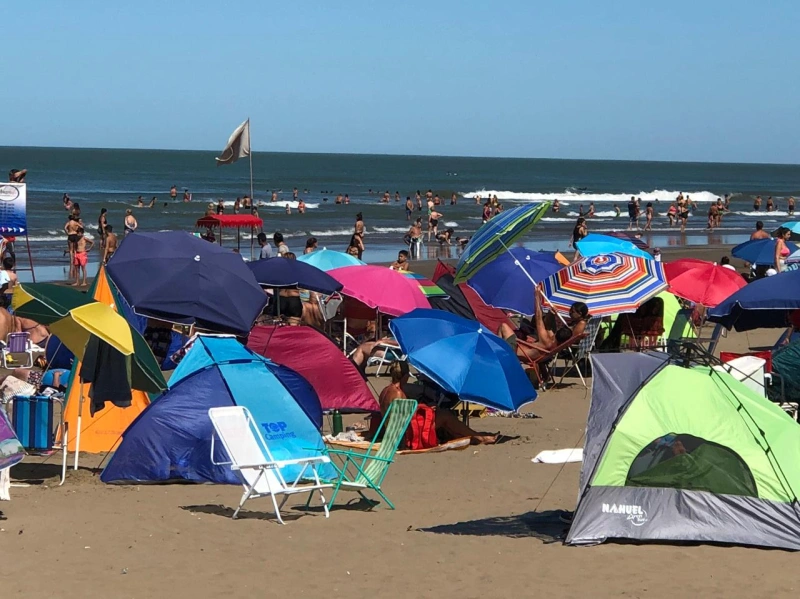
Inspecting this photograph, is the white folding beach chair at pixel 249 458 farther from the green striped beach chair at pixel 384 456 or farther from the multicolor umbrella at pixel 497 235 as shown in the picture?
the multicolor umbrella at pixel 497 235

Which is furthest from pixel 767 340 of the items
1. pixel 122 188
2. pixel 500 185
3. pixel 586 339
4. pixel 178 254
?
pixel 500 185

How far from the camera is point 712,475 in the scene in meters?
6.75

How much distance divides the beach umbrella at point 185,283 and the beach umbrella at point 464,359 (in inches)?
51.9

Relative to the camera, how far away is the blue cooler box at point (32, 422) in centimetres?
854

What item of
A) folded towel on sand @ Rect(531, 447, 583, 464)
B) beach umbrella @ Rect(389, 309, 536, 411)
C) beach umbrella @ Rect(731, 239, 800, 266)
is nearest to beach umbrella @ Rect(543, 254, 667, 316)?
beach umbrella @ Rect(389, 309, 536, 411)

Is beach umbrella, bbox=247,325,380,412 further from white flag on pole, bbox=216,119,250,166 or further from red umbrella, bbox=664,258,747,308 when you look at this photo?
white flag on pole, bbox=216,119,250,166

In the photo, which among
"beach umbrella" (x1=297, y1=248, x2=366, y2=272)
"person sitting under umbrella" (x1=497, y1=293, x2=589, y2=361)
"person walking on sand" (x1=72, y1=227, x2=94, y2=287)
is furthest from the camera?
"person walking on sand" (x1=72, y1=227, x2=94, y2=287)

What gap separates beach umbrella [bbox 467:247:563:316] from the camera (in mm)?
13500

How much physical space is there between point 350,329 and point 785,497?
8.36m

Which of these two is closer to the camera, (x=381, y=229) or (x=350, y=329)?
(x=350, y=329)

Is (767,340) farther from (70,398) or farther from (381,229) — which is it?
(381,229)

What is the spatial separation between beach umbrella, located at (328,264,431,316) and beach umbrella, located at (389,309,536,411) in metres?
3.09

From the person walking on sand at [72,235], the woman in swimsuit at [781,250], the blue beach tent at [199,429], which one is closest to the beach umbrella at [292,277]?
the blue beach tent at [199,429]

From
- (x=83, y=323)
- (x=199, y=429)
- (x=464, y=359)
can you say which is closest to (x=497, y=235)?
(x=464, y=359)
